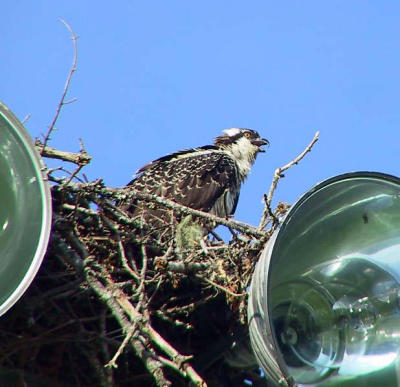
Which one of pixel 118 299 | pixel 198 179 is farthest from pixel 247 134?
pixel 118 299

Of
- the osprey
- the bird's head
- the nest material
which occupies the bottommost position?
the nest material

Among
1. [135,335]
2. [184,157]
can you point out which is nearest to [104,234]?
[135,335]

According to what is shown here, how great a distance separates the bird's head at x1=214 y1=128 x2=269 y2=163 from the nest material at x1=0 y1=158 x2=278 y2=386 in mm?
3281

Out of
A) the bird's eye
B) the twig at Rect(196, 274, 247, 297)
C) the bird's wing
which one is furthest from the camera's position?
the bird's eye

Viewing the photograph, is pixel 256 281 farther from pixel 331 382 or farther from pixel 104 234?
pixel 104 234

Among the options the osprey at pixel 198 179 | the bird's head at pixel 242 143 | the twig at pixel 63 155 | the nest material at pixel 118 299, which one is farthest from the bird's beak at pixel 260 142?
the twig at pixel 63 155

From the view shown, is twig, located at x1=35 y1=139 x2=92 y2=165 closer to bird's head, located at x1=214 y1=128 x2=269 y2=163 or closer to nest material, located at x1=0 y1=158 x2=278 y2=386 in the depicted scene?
nest material, located at x1=0 y1=158 x2=278 y2=386

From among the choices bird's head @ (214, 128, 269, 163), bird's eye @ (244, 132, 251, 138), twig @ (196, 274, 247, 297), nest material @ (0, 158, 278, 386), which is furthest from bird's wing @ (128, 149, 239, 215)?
twig @ (196, 274, 247, 297)

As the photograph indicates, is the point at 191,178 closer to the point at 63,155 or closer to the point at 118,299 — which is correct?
the point at 63,155

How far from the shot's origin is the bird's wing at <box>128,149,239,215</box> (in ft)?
25.4

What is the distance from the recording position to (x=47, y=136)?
513cm

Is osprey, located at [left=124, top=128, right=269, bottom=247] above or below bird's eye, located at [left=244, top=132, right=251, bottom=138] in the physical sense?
below

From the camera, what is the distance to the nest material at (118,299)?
15.4 feet

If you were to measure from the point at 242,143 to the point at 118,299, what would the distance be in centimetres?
494
